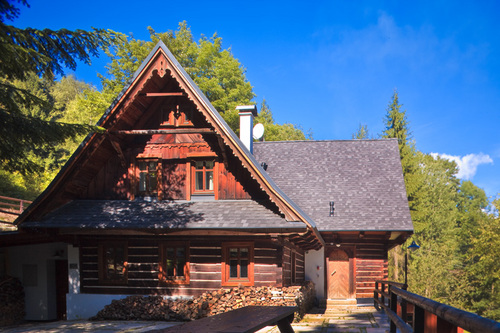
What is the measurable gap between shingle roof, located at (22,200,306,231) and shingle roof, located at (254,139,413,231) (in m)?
5.82

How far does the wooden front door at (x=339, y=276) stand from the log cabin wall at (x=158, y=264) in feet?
24.5

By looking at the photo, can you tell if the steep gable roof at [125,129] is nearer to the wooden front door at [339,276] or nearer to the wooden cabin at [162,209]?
the wooden cabin at [162,209]

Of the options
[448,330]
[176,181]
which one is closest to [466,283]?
[176,181]

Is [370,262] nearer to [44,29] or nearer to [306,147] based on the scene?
[306,147]

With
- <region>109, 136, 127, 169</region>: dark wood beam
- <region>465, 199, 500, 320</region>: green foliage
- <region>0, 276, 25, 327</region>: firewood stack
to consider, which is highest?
<region>109, 136, 127, 169</region>: dark wood beam

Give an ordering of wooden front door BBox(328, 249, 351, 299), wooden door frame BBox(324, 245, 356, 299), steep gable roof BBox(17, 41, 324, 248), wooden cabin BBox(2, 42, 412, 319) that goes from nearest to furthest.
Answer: steep gable roof BBox(17, 41, 324, 248) → wooden cabin BBox(2, 42, 412, 319) → wooden door frame BBox(324, 245, 356, 299) → wooden front door BBox(328, 249, 351, 299)

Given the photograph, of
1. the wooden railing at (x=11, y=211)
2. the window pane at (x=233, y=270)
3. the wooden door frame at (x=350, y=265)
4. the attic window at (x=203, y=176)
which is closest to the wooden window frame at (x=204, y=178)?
the attic window at (x=203, y=176)

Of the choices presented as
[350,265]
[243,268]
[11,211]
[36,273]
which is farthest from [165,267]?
[11,211]

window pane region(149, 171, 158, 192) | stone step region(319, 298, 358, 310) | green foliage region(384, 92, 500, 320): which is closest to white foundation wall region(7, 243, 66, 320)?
window pane region(149, 171, 158, 192)

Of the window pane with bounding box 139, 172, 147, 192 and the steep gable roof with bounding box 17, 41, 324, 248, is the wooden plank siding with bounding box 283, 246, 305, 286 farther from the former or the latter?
the window pane with bounding box 139, 172, 147, 192

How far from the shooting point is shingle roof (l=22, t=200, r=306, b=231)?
13874 millimetres

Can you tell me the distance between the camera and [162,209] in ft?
50.1

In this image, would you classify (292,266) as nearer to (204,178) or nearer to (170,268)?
(170,268)

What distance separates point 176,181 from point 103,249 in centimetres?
335
